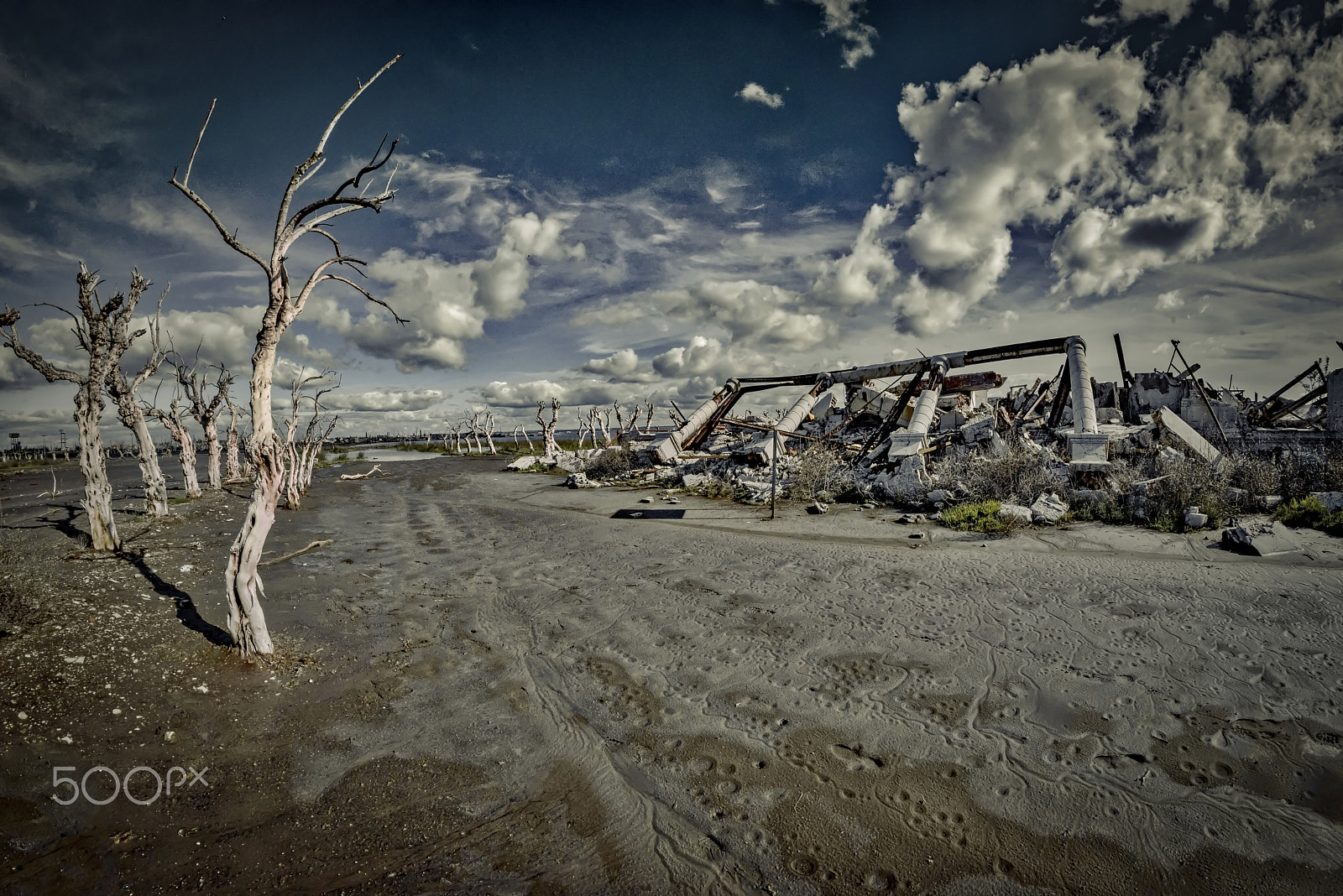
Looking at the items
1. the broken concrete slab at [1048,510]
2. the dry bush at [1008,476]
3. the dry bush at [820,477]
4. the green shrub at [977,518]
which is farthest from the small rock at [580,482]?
the broken concrete slab at [1048,510]

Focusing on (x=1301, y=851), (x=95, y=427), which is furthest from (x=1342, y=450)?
(x=95, y=427)

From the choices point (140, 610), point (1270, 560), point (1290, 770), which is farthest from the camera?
point (1270, 560)

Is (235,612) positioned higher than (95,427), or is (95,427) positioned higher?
(95,427)

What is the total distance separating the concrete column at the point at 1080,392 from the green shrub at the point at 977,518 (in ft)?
11.0

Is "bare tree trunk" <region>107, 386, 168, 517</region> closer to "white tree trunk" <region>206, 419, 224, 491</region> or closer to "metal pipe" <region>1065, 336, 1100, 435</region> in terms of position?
"white tree trunk" <region>206, 419, 224, 491</region>

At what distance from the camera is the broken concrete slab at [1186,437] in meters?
11.6

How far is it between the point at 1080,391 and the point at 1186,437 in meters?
2.41

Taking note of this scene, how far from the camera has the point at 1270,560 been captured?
7.07 metres

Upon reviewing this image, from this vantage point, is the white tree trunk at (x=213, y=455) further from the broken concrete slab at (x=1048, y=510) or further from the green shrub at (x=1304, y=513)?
the green shrub at (x=1304, y=513)

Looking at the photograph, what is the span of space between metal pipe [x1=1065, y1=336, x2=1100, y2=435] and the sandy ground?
5.18 m

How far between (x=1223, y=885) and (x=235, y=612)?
7.73m

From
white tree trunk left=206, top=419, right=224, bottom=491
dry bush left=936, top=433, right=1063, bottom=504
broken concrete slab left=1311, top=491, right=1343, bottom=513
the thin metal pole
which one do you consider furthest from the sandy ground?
white tree trunk left=206, top=419, right=224, bottom=491

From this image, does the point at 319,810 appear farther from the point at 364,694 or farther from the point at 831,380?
the point at 831,380

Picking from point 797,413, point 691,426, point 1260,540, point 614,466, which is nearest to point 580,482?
point 614,466
